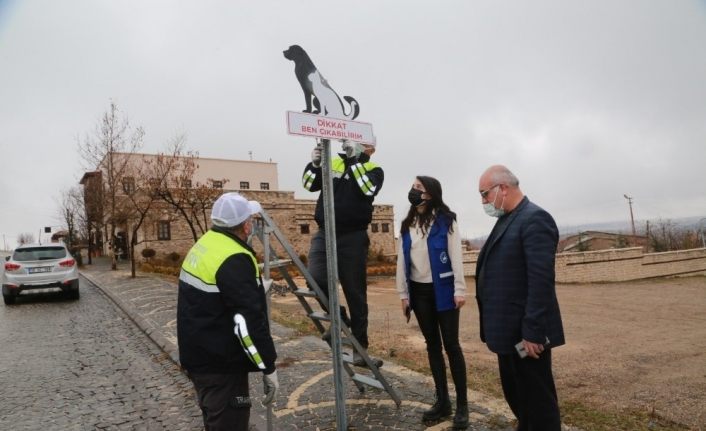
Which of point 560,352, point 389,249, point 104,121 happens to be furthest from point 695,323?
point 389,249

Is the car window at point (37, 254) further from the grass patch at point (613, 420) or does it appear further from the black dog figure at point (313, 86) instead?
the grass patch at point (613, 420)

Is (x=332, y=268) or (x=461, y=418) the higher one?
(x=332, y=268)

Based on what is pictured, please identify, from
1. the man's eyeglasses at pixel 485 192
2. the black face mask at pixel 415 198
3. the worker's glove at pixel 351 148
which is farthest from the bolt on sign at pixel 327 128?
the man's eyeglasses at pixel 485 192

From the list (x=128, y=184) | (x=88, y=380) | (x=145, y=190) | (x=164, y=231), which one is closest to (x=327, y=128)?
(x=88, y=380)

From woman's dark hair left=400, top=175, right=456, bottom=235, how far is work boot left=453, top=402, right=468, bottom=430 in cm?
148

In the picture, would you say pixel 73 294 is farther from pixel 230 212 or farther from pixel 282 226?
pixel 282 226

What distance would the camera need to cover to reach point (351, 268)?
425 centimetres

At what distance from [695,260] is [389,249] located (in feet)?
73.4

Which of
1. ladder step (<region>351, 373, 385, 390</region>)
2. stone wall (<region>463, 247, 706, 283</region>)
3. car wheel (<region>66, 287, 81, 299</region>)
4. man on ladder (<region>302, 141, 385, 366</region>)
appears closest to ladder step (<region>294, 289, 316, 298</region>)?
man on ladder (<region>302, 141, 385, 366</region>)

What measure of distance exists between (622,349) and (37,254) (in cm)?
1479

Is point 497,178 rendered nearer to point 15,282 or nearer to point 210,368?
point 210,368

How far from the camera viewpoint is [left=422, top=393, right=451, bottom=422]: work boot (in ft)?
13.0

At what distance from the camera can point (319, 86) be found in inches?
145

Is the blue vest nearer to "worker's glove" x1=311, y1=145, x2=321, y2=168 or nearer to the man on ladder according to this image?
the man on ladder
